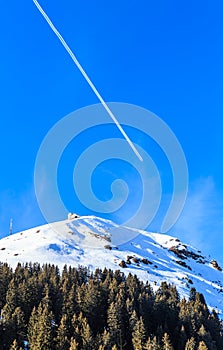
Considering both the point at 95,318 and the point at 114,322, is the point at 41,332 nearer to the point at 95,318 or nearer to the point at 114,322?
the point at 114,322

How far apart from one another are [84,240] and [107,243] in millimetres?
10069

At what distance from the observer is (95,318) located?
75.5 m

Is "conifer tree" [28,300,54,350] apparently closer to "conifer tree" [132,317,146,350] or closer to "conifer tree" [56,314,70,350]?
"conifer tree" [56,314,70,350]

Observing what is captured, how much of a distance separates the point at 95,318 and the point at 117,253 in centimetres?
6899

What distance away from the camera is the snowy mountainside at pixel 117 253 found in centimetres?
12794

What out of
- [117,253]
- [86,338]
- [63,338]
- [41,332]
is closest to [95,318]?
[86,338]

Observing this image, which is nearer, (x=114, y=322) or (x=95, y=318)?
(x=114, y=322)

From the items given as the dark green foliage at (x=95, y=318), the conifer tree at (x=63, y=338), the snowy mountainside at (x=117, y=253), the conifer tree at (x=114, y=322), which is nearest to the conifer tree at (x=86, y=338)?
the dark green foliage at (x=95, y=318)

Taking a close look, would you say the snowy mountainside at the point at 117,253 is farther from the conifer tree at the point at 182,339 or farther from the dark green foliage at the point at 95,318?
the conifer tree at the point at 182,339

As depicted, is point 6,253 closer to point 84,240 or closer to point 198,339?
point 84,240

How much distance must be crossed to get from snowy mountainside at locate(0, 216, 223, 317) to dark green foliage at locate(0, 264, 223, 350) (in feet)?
106

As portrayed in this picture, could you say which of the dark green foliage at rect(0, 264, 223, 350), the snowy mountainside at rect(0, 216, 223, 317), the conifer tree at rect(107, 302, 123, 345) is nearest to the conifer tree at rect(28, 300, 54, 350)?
the dark green foliage at rect(0, 264, 223, 350)

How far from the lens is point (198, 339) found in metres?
72.4

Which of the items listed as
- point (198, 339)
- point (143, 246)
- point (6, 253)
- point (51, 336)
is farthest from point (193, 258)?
point (51, 336)
